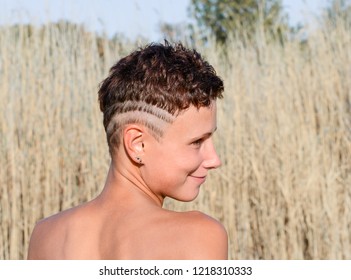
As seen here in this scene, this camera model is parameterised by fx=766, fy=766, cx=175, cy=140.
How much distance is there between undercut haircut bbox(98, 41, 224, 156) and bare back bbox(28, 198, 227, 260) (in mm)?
91

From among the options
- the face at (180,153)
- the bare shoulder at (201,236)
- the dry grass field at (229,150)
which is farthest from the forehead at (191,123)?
the dry grass field at (229,150)

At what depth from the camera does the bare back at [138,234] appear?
2.72ft

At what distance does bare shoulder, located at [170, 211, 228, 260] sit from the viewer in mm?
824

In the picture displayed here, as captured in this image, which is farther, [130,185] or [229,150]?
[229,150]

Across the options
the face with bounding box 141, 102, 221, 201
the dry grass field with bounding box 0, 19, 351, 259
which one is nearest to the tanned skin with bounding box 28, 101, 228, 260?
the face with bounding box 141, 102, 221, 201

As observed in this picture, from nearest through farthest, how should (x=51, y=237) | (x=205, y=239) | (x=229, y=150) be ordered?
(x=205, y=239) → (x=51, y=237) → (x=229, y=150)

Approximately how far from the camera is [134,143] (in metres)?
0.89

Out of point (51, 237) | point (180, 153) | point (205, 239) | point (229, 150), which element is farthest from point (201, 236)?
point (229, 150)

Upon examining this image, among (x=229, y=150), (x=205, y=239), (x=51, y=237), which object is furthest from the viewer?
(x=229, y=150)

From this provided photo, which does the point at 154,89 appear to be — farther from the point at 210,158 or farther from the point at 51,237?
the point at 51,237

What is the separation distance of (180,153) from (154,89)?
0.08 m

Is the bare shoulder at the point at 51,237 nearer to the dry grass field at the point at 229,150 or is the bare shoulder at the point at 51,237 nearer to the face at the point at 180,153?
the face at the point at 180,153
